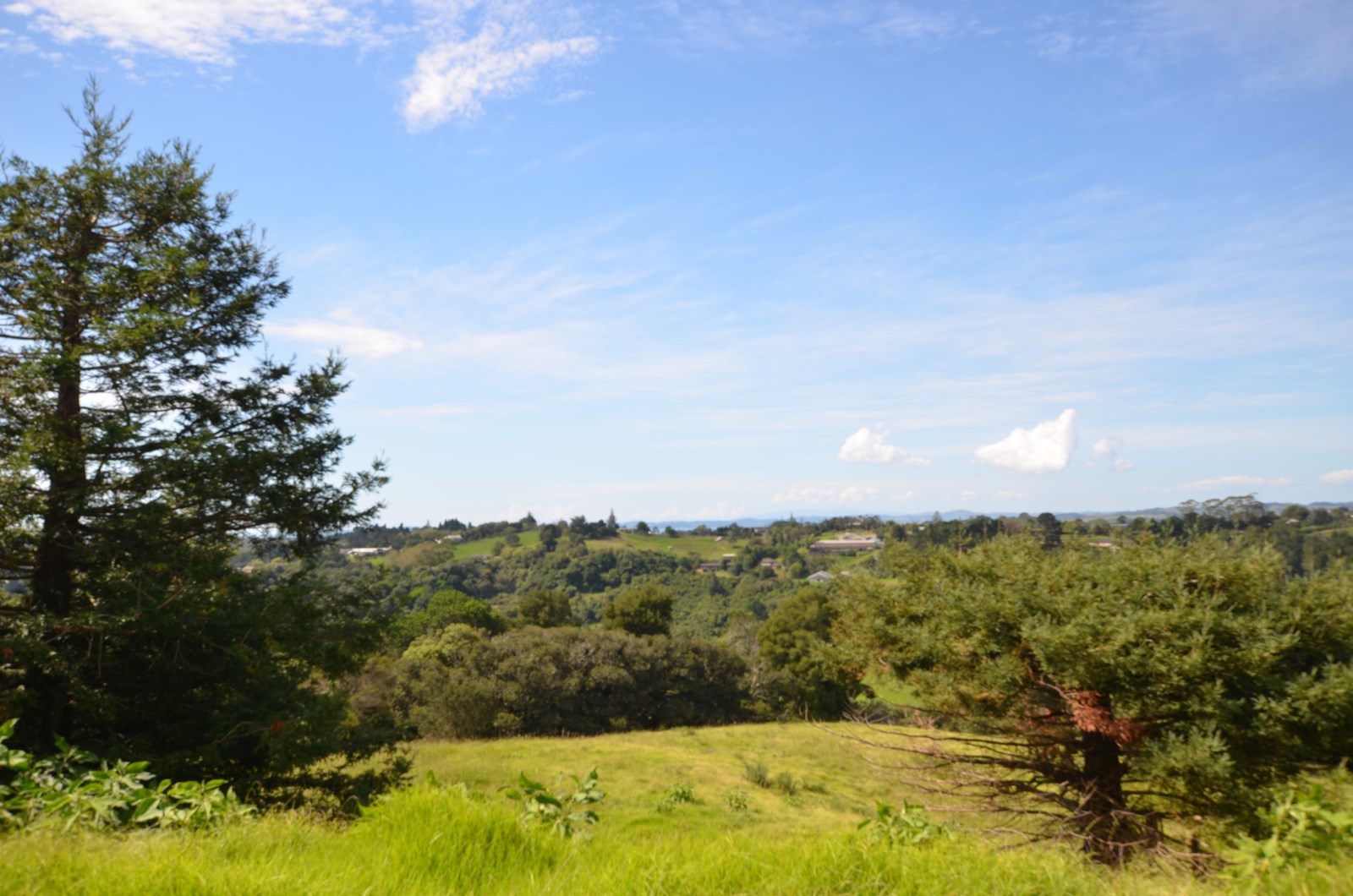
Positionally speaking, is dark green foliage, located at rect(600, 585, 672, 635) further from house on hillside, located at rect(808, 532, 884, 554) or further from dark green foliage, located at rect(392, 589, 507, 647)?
house on hillside, located at rect(808, 532, 884, 554)

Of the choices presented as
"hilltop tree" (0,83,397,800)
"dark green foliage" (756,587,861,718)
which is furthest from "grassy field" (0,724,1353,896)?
"dark green foliage" (756,587,861,718)

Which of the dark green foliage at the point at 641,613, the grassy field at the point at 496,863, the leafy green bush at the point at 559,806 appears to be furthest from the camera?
the dark green foliage at the point at 641,613

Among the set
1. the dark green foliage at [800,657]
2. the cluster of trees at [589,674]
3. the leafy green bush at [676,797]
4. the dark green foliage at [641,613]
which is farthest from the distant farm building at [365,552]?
the leafy green bush at [676,797]

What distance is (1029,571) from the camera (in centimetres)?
750

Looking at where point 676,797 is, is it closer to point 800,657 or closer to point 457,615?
point 800,657

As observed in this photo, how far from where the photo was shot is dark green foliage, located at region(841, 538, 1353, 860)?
228 inches

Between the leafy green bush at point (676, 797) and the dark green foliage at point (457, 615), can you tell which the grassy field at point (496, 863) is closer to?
the leafy green bush at point (676, 797)

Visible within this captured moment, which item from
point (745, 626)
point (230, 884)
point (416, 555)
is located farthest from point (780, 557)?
point (230, 884)

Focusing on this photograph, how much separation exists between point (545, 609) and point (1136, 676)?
48.5 m

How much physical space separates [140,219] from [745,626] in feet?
162

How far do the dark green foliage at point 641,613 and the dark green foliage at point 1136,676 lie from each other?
41180mm

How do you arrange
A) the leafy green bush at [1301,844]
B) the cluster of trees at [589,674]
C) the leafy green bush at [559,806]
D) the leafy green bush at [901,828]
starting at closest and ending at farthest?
the leafy green bush at [1301,844] → the leafy green bush at [901,828] → the leafy green bush at [559,806] → the cluster of trees at [589,674]

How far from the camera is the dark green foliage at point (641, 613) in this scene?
47875 millimetres

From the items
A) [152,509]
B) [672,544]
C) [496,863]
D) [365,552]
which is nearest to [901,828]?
[496,863]
